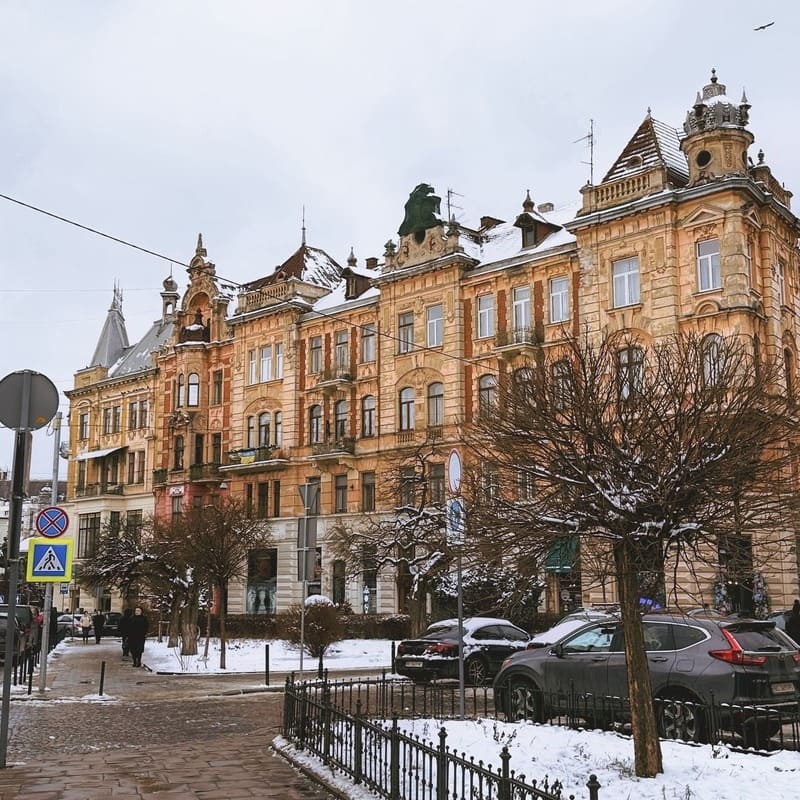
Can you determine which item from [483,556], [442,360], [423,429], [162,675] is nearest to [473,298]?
[442,360]

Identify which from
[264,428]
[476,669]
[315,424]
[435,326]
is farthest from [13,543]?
[264,428]

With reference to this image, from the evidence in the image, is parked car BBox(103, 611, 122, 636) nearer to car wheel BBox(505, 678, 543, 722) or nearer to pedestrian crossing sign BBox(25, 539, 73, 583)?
pedestrian crossing sign BBox(25, 539, 73, 583)

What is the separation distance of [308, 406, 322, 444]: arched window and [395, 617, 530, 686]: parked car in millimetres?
26909

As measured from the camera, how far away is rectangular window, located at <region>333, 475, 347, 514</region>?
4859cm

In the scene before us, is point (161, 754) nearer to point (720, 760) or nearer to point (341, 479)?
point (720, 760)

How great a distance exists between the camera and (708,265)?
36.3m

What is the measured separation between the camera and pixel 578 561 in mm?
11555

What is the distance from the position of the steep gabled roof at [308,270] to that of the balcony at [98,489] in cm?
1557

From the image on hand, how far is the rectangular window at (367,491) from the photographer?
47.2 meters

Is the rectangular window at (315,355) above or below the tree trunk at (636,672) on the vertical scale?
above

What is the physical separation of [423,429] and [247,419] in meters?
13.0

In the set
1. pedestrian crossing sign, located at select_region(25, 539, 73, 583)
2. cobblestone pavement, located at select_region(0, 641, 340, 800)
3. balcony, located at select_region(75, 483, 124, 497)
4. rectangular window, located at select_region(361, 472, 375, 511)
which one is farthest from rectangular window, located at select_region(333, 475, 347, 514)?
pedestrian crossing sign, located at select_region(25, 539, 73, 583)

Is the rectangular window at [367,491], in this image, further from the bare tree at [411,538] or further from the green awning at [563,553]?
the green awning at [563,553]

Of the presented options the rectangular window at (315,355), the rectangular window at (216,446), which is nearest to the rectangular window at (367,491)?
the rectangular window at (315,355)
